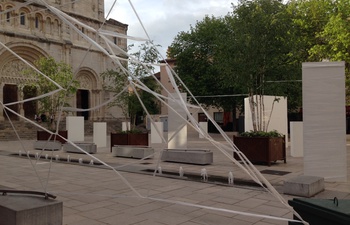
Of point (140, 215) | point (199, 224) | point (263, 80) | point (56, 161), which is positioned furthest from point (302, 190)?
point (56, 161)

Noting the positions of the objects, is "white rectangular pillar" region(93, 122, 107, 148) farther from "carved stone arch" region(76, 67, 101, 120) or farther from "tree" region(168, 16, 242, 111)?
"carved stone arch" region(76, 67, 101, 120)

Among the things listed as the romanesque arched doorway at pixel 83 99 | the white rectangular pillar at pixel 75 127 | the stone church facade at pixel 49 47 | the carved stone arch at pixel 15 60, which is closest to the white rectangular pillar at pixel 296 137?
the white rectangular pillar at pixel 75 127

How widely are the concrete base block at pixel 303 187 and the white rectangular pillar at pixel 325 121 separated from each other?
1571 millimetres

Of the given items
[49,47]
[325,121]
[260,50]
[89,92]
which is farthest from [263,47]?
[89,92]

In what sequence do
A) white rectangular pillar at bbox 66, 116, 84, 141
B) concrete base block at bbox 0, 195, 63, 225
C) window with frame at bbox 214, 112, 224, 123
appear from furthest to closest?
window with frame at bbox 214, 112, 224, 123 < white rectangular pillar at bbox 66, 116, 84, 141 < concrete base block at bbox 0, 195, 63, 225

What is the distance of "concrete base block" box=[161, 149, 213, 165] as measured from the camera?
1252cm

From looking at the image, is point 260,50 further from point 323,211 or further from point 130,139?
point 323,211

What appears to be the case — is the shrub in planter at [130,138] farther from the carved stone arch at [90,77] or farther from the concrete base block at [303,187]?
the carved stone arch at [90,77]

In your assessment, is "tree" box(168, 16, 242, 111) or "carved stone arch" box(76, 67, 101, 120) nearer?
"tree" box(168, 16, 242, 111)

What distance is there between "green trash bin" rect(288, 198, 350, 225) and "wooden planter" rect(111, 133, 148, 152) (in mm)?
13844

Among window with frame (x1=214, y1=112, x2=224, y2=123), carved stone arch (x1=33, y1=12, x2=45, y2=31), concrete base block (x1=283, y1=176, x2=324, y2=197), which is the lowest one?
concrete base block (x1=283, y1=176, x2=324, y2=197)

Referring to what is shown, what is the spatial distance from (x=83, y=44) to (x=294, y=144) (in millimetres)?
34135

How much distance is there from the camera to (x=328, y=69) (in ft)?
30.2

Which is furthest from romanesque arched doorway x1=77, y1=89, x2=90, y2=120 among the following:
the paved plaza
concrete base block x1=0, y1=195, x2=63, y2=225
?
concrete base block x1=0, y1=195, x2=63, y2=225
